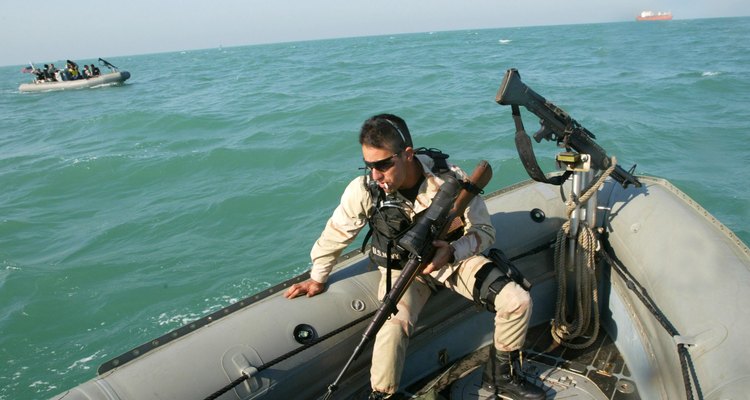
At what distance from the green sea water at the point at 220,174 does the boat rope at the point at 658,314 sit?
443 millimetres

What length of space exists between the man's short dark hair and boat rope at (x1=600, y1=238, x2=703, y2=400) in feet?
4.93

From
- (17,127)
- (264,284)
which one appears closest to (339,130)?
(264,284)

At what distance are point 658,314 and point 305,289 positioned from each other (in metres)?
1.79

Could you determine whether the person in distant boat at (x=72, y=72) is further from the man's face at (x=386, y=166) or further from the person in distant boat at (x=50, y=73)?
the man's face at (x=386, y=166)

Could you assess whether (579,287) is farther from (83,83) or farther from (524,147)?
→ (83,83)

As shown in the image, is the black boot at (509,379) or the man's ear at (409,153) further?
the black boot at (509,379)

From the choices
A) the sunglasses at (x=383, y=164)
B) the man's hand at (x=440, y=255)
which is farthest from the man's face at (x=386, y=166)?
the man's hand at (x=440, y=255)

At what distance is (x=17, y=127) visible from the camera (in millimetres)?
19766

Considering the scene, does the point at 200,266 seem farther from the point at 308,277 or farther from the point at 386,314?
the point at 386,314

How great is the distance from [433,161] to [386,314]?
84 centimetres

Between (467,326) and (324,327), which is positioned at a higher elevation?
(324,327)

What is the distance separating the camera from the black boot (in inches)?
109

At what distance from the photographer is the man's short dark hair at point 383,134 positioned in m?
2.45

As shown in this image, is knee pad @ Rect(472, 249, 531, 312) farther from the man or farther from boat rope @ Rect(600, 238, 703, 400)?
boat rope @ Rect(600, 238, 703, 400)
